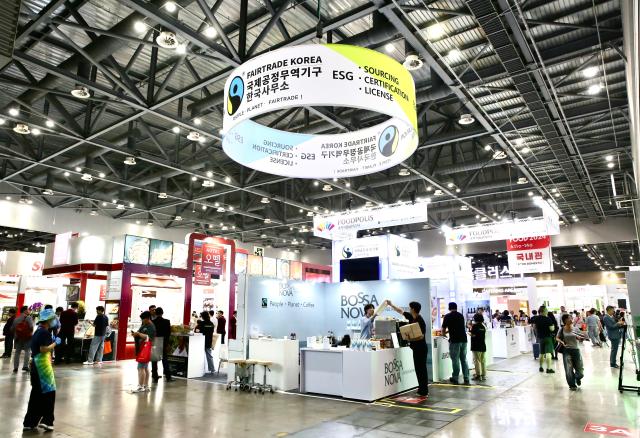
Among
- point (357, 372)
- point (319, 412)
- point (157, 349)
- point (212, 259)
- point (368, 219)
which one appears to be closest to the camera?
point (319, 412)

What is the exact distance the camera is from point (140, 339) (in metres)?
7.56

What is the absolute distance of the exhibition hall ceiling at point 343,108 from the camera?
597 cm

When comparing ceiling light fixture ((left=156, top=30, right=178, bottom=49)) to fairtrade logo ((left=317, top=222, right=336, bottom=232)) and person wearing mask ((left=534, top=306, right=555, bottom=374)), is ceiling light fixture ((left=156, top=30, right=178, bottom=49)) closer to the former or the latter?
fairtrade logo ((left=317, top=222, right=336, bottom=232))

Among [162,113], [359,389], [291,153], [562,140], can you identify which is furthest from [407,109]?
[562,140]

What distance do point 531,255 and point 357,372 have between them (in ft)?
32.4

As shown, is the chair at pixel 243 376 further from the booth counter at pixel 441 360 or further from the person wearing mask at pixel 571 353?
the person wearing mask at pixel 571 353

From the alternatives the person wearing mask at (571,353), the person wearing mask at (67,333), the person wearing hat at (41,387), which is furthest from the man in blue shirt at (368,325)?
the person wearing mask at (67,333)

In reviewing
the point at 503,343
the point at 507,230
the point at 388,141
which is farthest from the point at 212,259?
the point at 388,141

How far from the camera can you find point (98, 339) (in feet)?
35.7

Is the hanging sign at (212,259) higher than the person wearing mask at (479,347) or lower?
higher

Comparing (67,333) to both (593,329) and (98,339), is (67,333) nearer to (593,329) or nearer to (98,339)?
(98,339)

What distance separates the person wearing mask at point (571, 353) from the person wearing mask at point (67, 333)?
417 inches

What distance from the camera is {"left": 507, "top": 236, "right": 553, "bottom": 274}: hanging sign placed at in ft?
45.9

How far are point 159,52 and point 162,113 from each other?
3.53ft
